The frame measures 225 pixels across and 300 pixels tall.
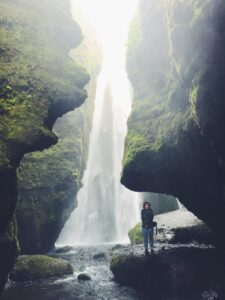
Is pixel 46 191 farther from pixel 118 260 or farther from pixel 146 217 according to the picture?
pixel 146 217

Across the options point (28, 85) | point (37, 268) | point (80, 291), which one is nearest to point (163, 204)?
point (37, 268)

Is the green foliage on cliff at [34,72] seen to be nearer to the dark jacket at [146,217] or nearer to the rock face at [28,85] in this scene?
the rock face at [28,85]

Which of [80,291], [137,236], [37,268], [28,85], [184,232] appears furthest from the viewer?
[137,236]

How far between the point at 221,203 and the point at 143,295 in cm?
630

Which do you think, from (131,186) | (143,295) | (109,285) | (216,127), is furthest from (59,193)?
(216,127)

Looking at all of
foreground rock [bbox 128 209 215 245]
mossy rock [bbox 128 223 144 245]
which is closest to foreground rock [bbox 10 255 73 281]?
foreground rock [bbox 128 209 215 245]

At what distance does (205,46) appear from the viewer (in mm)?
11711

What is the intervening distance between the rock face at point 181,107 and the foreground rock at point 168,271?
3.10 meters

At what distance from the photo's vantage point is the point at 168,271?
45.1 ft

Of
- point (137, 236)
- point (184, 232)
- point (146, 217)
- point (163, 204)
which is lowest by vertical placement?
point (137, 236)

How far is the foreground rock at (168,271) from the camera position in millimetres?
13180

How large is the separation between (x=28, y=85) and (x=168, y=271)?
979cm

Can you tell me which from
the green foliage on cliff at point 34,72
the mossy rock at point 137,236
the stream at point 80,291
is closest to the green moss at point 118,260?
the stream at point 80,291

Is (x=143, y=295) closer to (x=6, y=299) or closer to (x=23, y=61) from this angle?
(x=6, y=299)
